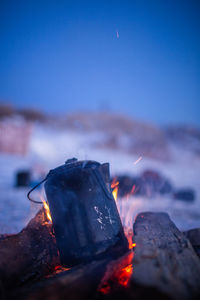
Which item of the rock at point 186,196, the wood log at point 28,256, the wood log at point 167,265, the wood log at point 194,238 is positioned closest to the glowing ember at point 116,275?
the wood log at point 167,265

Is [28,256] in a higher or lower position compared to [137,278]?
lower

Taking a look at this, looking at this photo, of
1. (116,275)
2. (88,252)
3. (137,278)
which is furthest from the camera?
(88,252)

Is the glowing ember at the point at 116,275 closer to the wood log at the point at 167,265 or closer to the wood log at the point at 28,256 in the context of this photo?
the wood log at the point at 167,265

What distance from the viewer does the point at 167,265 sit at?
115 centimetres

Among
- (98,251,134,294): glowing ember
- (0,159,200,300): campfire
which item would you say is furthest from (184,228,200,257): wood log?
(98,251,134,294): glowing ember

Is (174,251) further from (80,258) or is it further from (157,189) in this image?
(157,189)

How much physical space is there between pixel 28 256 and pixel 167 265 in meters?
1.20

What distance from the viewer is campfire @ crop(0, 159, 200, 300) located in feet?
3.57

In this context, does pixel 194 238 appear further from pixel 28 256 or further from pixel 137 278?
pixel 28 256

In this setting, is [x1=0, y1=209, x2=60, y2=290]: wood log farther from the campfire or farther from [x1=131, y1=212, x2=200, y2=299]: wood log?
[x1=131, y1=212, x2=200, y2=299]: wood log

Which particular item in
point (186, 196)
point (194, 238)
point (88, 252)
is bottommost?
point (186, 196)

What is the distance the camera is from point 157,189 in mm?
6141

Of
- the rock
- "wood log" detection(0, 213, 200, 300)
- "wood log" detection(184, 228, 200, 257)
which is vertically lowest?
the rock

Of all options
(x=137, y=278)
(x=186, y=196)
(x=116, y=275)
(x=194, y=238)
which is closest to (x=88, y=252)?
(x=116, y=275)
